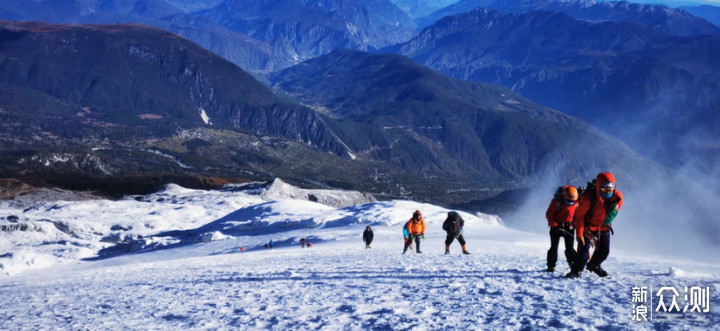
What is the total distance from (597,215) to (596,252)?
105 centimetres

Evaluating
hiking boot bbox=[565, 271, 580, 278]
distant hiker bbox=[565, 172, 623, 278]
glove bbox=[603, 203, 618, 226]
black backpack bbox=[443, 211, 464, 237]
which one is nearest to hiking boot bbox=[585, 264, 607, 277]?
distant hiker bbox=[565, 172, 623, 278]

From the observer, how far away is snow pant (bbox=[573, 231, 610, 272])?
11555 millimetres

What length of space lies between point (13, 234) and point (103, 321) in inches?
1941

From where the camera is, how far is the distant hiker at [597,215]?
441 inches

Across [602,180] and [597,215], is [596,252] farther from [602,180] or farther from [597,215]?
[602,180]

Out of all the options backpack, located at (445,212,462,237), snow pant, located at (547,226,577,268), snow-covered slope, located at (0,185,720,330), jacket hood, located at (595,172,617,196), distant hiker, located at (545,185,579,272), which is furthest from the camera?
backpack, located at (445,212,462,237)

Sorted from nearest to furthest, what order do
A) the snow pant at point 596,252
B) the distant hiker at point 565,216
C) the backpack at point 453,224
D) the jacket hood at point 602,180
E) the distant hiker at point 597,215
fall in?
the jacket hood at point 602,180 → the distant hiker at point 597,215 → the snow pant at point 596,252 → the distant hiker at point 565,216 → the backpack at point 453,224

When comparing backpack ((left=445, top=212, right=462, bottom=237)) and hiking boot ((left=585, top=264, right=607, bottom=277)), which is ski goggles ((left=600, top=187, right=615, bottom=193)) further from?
backpack ((left=445, top=212, right=462, bottom=237))

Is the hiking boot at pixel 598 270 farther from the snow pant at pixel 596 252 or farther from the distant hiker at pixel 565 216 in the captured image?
the distant hiker at pixel 565 216

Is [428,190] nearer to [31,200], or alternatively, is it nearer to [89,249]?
[31,200]

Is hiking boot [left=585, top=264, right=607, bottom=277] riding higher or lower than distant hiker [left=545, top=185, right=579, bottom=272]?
lower

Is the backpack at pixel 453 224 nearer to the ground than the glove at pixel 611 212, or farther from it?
nearer to the ground

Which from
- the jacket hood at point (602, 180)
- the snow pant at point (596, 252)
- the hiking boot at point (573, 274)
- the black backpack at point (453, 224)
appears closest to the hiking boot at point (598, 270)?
the snow pant at point (596, 252)

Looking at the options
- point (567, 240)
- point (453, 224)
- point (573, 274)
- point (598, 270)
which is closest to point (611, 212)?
point (567, 240)
